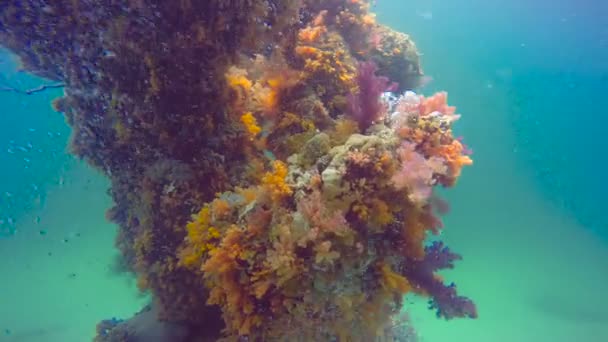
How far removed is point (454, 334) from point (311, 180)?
2548 cm

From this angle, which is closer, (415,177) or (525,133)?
(415,177)

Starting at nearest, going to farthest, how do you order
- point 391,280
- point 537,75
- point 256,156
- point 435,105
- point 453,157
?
point 391,280
point 453,157
point 435,105
point 256,156
point 537,75

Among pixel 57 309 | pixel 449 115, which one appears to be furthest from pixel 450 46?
pixel 57 309

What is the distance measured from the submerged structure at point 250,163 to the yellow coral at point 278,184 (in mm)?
14

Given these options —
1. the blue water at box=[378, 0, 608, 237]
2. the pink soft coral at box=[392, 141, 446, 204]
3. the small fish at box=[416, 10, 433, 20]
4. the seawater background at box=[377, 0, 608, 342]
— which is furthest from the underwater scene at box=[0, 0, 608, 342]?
the blue water at box=[378, 0, 608, 237]

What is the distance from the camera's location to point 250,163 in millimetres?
5133

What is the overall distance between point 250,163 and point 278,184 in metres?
1.54

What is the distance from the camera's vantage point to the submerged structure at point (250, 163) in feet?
11.5

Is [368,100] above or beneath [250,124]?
beneath

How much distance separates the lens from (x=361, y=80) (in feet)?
15.1

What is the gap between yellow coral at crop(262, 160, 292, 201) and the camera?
3.64 metres

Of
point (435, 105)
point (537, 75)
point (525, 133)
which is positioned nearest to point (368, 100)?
point (435, 105)

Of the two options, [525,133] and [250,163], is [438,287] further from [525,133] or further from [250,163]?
[525,133]

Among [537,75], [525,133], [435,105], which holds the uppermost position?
[537,75]
